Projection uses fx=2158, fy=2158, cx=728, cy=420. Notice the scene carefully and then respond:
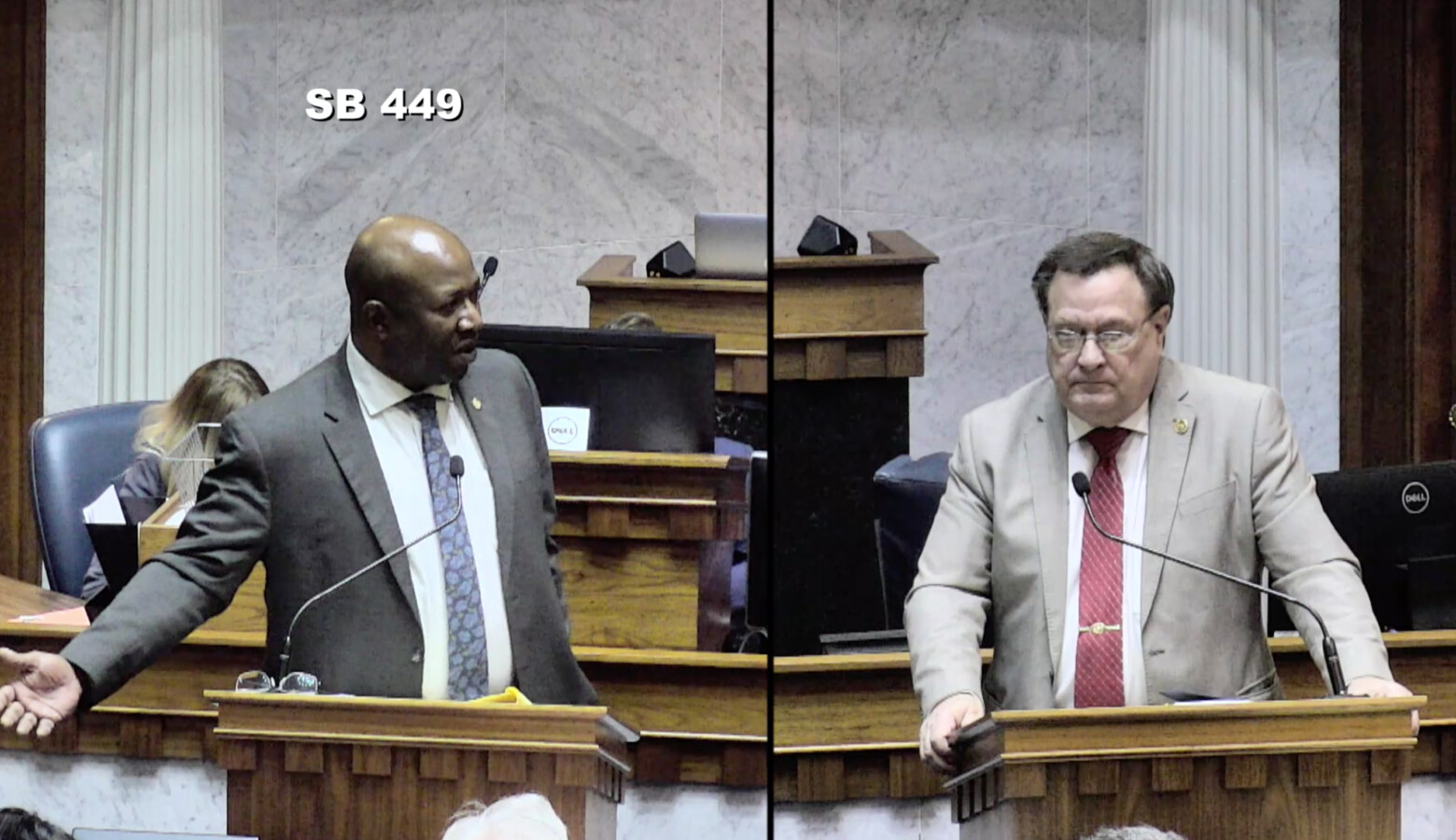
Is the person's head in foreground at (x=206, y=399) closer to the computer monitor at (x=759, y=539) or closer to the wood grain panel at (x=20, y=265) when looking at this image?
the wood grain panel at (x=20, y=265)

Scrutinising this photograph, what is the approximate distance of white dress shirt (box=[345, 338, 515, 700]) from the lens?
3.11m

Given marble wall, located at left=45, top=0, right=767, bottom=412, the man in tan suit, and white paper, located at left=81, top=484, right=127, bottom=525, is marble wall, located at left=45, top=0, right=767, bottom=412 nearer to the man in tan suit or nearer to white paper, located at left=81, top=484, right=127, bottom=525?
white paper, located at left=81, top=484, right=127, bottom=525

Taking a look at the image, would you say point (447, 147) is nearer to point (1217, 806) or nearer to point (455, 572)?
point (455, 572)

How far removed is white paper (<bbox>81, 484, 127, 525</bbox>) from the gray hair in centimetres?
154

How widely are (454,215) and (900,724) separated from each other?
5.38 feet

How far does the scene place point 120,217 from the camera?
4055 millimetres

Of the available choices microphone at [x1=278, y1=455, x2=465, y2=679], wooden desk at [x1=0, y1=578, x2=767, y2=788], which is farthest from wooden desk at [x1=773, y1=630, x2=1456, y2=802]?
microphone at [x1=278, y1=455, x2=465, y2=679]

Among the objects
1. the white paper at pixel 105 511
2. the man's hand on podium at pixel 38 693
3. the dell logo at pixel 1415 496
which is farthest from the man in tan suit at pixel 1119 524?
the white paper at pixel 105 511

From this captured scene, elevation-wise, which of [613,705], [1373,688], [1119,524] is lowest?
[613,705]

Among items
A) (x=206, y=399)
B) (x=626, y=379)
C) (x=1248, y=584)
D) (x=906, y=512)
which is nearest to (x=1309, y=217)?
(x=906, y=512)

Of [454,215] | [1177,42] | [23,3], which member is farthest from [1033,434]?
[23,3]

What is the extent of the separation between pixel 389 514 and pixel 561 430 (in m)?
0.51

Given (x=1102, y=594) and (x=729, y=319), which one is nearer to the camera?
(x=1102, y=594)

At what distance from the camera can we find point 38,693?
9.39 ft
